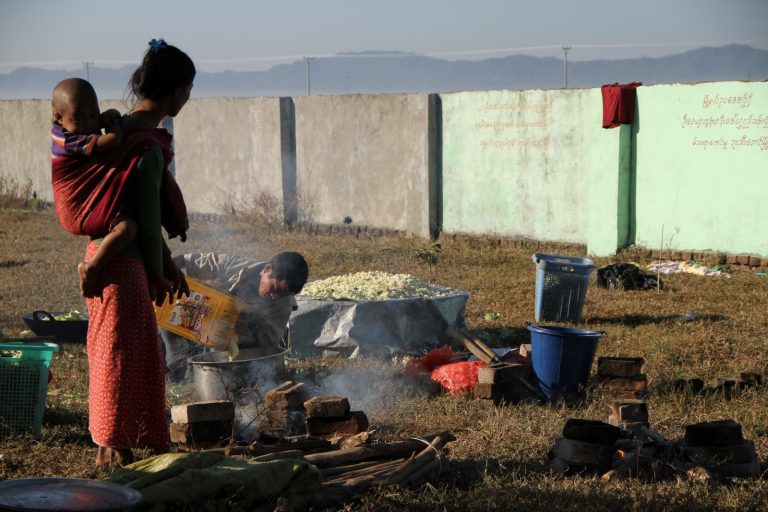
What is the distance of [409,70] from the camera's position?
139 meters

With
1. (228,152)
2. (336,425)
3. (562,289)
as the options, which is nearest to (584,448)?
(336,425)

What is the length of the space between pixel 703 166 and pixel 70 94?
9.84 m

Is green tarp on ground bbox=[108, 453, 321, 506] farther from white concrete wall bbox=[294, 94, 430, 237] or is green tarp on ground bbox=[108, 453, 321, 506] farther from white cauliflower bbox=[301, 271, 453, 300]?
white concrete wall bbox=[294, 94, 430, 237]

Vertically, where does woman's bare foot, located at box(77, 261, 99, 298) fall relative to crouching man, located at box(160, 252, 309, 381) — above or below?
above

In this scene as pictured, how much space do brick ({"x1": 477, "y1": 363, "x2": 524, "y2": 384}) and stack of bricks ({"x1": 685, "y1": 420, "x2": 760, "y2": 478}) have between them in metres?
1.56

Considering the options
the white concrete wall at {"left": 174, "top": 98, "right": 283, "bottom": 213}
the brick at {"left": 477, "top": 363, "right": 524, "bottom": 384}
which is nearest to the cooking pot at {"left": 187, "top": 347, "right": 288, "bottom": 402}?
the brick at {"left": 477, "top": 363, "right": 524, "bottom": 384}

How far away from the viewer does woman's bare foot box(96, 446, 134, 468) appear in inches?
183

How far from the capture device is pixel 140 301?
4.51m

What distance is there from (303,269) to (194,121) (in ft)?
44.9

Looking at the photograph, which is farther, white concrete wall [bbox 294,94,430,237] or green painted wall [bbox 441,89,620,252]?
white concrete wall [bbox 294,94,430,237]

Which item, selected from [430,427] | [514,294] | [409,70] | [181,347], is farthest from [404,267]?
[409,70]

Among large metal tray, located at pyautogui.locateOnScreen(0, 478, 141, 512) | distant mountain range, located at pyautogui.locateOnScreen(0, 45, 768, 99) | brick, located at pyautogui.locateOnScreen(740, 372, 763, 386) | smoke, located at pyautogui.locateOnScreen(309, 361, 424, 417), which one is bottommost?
smoke, located at pyautogui.locateOnScreen(309, 361, 424, 417)

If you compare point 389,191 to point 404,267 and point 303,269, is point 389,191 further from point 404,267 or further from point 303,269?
point 303,269

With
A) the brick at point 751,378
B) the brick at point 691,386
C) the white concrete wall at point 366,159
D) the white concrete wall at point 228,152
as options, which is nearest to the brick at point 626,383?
the brick at point 691,386
